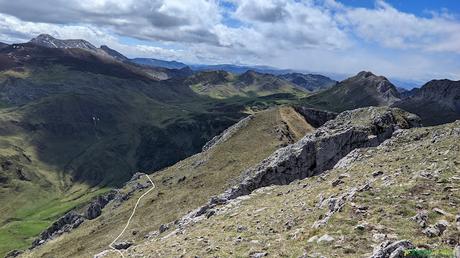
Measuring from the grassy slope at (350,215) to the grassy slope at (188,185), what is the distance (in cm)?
3574

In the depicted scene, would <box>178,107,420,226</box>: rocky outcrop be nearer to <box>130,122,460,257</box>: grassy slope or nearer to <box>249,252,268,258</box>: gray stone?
<box>130,122,460,257</box>: grassy slope

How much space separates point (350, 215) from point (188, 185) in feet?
244

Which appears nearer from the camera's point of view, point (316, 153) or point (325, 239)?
point (325, 239)

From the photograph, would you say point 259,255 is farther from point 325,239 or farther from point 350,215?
point 350,215

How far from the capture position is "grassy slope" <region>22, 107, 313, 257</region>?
3674 inches

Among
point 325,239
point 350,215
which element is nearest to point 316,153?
point 350,215

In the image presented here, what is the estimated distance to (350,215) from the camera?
113 ft

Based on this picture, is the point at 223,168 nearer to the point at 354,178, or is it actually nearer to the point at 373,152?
the point at 373,152

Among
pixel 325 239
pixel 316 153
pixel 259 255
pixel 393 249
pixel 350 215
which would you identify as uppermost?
pixel 393 249

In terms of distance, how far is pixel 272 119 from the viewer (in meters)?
132

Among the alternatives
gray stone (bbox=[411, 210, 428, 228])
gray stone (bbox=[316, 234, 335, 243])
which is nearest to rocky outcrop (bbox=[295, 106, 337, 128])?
gray stone (bbox=[411, 210, 428, 228])

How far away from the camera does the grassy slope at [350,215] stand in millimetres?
30828

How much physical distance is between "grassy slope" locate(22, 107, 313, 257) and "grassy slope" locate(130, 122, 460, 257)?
3574cm

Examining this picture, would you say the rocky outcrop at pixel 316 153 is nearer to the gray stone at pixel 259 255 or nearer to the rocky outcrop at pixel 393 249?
the gray stone at pixel 259 255
